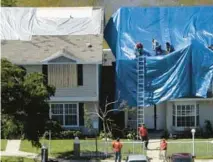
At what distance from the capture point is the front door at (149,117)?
1837 inches

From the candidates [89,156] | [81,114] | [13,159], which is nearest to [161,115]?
[81,114]

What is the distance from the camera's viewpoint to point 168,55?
4569cm

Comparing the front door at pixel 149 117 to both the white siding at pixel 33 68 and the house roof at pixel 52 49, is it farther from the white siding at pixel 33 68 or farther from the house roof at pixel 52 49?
the white siding at pixel 33 68

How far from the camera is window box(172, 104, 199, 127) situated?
→ 150 feet

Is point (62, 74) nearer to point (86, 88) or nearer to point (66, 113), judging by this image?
point (86, 88)

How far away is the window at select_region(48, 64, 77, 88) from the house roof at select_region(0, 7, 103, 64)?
0.41 metres

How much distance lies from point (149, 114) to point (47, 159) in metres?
11.4

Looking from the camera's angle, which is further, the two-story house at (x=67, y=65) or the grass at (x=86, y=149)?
the two-story house at (x=67, y=65)

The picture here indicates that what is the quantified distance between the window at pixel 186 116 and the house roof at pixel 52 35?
5901mm

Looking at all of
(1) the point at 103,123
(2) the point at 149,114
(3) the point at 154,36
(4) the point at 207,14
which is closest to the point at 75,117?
(1) the point at 103,123

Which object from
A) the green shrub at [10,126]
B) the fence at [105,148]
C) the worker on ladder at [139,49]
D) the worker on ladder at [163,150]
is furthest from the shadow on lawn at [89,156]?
the worker on ladder at [139,49]

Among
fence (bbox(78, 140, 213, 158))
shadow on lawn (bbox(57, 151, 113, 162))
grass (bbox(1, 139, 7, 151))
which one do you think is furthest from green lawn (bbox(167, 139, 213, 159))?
grass (bbox(1, 139, 7, 151))

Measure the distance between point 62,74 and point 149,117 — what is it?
6293 millimetres

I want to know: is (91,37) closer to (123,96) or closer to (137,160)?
(123,96)
